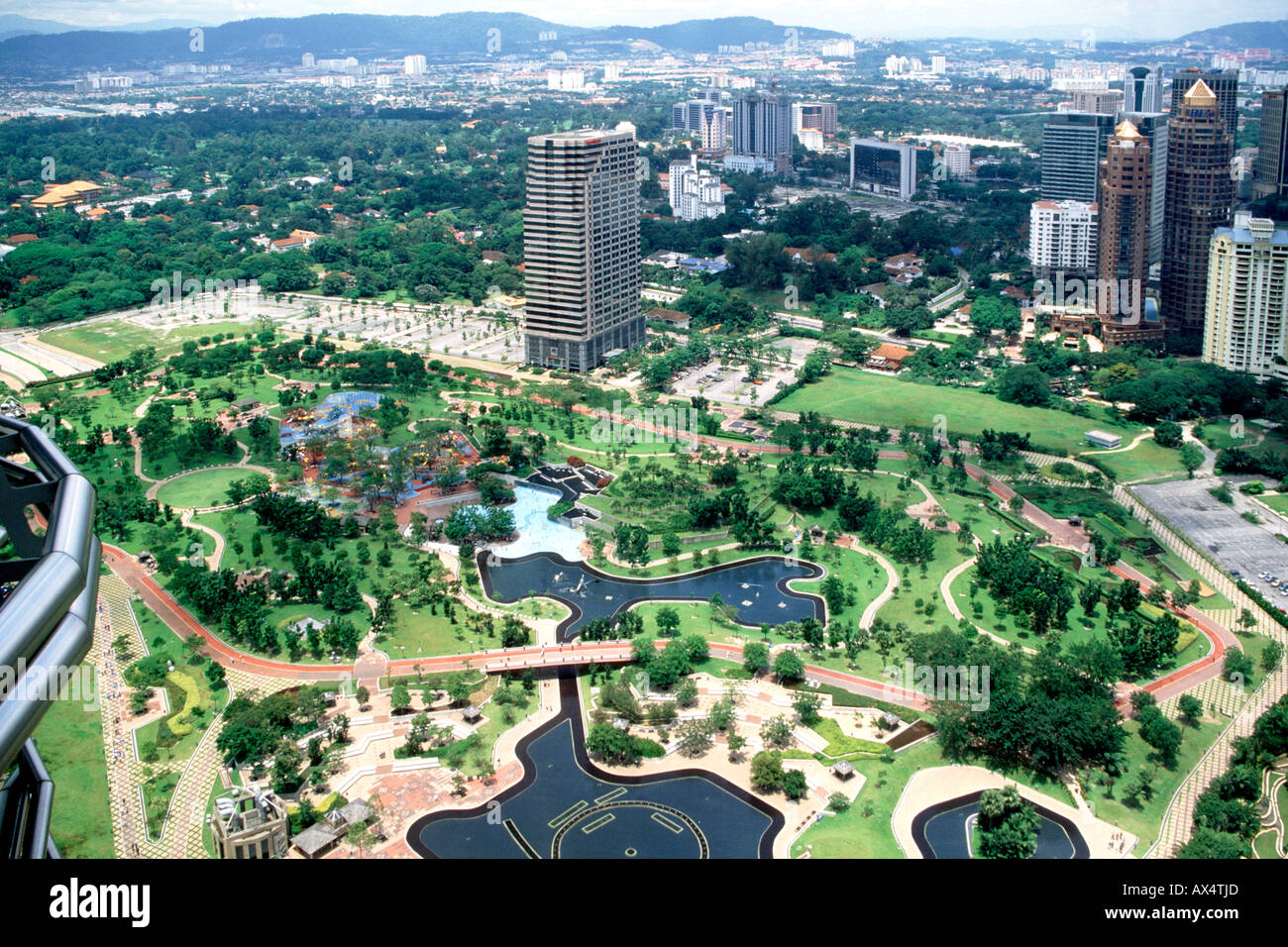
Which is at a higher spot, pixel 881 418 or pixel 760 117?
pixel 760 117

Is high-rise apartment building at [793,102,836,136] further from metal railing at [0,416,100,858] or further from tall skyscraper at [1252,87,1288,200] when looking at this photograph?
metal railing at [0,416,100,858]

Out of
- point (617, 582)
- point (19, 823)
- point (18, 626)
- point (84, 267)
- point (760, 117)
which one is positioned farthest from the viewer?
point (760, 117)

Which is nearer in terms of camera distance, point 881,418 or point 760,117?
point 881,418

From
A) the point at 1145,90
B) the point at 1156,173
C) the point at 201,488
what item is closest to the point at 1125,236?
the point at 1156,173

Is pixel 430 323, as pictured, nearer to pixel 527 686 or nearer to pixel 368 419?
pixel 368 419

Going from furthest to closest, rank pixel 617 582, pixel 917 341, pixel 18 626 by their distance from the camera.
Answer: pixel 917 341
pixel 617 582
pixel 18 626

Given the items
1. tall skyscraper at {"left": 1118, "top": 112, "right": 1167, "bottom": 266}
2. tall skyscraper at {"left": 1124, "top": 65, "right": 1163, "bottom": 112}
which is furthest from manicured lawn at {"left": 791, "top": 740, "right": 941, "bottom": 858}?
tall skyscraper at {"left": 1124, "top": 65, "right": 1163, "bottom": 112}

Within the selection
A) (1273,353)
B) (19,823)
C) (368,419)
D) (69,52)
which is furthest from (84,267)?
(19,823)
